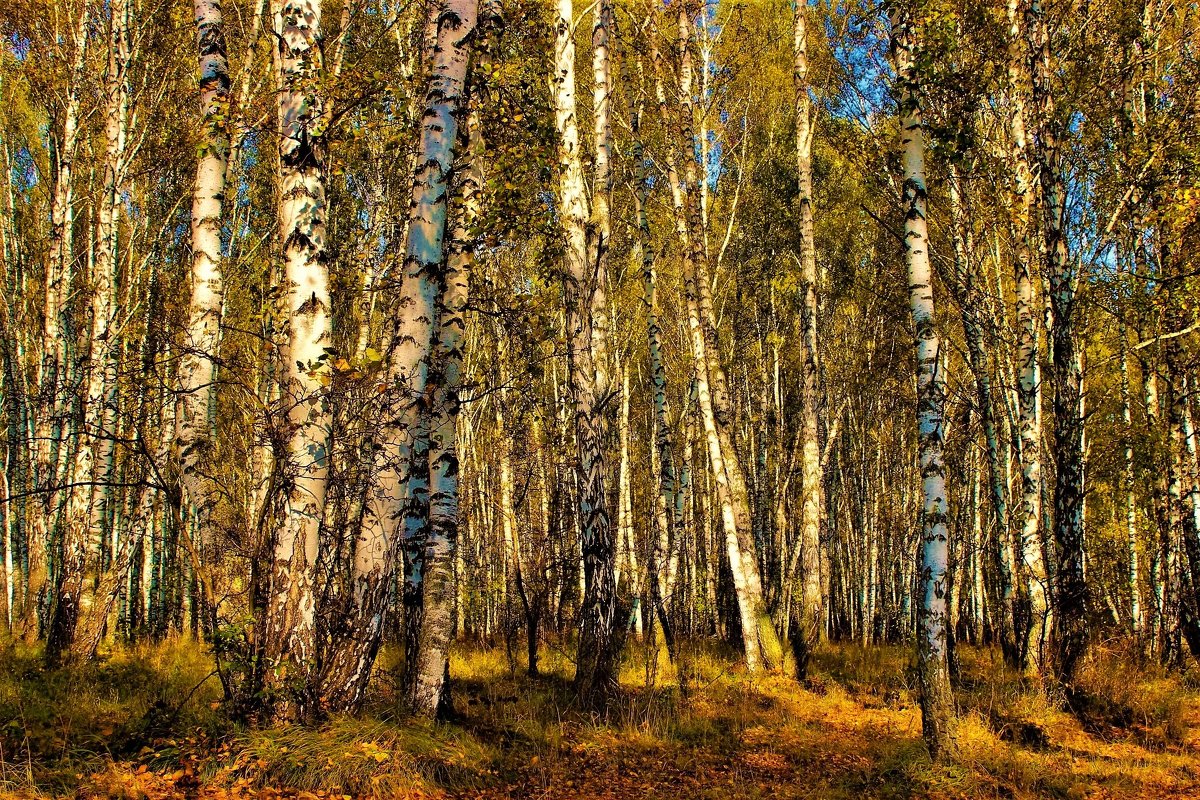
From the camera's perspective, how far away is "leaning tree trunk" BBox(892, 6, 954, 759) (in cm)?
600

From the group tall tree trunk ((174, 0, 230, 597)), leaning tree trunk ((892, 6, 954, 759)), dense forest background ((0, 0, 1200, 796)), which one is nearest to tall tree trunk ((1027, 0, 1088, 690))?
dense forest background ((0, 0, 1200, 796))

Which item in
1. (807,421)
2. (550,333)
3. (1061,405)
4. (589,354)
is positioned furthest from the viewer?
(807,421)

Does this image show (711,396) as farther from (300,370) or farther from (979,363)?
(300,370)

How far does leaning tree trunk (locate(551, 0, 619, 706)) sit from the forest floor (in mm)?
654

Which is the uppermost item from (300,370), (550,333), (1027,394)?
(550,333)

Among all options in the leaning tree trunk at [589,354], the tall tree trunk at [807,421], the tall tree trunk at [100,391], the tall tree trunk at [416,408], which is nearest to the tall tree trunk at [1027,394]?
the tall tree trunk at [807,421]

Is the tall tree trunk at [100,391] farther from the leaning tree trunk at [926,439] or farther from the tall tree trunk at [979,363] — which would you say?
the tall tree trunk at [979,363]

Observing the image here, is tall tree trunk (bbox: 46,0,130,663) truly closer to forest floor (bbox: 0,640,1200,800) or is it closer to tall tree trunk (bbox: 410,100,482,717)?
forest floor (bbox: 0,640,1200,800)

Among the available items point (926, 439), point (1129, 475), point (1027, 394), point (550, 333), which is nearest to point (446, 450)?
point (550, 333)

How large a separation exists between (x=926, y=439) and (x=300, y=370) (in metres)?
5.07

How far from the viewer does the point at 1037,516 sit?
31.8 feet

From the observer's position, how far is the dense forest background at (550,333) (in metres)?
5.48

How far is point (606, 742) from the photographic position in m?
6.36

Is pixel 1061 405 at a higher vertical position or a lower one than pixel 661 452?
higher
